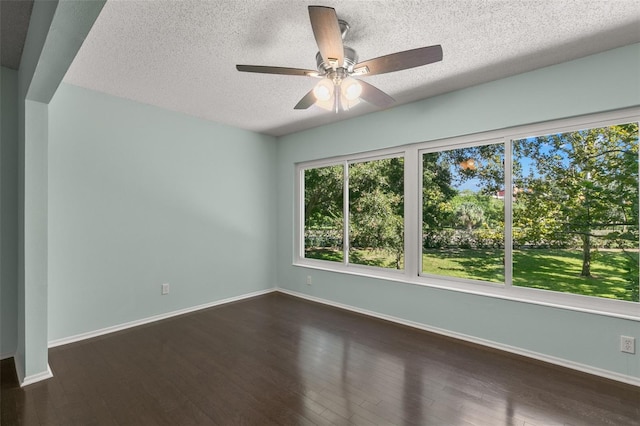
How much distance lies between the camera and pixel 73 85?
2959 mm

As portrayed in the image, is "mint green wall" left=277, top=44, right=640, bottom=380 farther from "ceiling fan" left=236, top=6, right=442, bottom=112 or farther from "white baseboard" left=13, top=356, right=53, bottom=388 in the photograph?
"white baseboard" left=13, top=356, right=53, bottom=388

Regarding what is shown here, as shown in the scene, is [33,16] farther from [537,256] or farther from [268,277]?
[537,256]

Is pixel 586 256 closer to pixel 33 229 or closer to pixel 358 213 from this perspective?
pixel 358 213

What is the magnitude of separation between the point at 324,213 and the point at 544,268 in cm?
274

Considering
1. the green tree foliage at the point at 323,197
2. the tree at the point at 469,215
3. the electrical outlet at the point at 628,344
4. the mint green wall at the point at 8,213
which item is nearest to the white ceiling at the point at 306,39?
the mint green wall at the point at 8,213

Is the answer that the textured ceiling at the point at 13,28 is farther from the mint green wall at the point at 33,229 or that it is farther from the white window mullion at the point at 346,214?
the white window mullion at the point at 346,214

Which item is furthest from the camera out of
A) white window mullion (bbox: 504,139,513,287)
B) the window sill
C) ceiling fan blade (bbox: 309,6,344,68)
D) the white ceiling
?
white window mullion (bbox: 504,139,513,287)

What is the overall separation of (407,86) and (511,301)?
7.43 ft

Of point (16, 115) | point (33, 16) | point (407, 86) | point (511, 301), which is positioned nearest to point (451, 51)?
point (407, 86)

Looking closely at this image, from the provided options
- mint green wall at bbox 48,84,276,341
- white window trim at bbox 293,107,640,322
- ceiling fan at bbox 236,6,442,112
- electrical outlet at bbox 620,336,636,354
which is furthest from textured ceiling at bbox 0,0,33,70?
electrical outlet at bbox 620,336,636,354

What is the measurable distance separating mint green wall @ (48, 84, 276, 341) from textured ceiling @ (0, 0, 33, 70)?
0.44m

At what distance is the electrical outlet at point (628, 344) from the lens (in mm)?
2238

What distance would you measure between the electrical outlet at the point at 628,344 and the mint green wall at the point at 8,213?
5.01 m

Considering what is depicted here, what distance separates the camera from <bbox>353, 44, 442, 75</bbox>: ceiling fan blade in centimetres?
178
